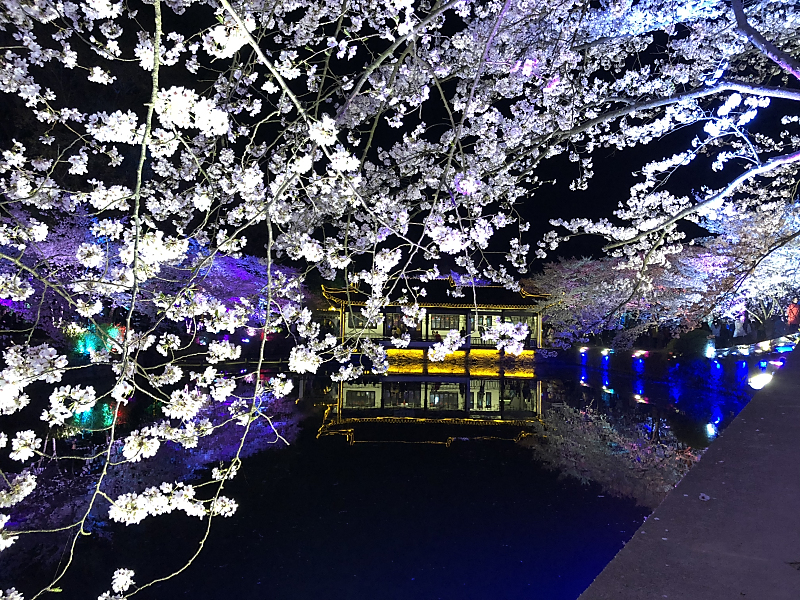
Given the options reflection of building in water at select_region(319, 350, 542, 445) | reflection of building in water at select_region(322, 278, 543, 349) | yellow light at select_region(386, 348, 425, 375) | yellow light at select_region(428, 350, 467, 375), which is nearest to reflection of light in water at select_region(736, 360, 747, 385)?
reflection of building in water at select_region(319, 350, 542, 445)

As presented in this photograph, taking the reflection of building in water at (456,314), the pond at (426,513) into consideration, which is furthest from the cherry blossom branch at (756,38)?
the reflection of building in water at (456,314)

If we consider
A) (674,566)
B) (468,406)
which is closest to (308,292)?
(468,406)

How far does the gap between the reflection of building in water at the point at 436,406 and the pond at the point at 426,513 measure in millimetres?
93

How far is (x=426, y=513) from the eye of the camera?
223 inches

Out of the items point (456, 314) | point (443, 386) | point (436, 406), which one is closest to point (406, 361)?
point (456, 314)

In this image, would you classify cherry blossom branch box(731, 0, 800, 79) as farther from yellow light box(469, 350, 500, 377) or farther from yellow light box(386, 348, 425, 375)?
yellow light box(386, 348, 425, 375)

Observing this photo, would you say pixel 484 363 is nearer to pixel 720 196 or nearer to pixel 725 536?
pixel 720 196

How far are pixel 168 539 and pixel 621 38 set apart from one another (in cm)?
632

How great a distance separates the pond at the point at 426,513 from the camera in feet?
14.2

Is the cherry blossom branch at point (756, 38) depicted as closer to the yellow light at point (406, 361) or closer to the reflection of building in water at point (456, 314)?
the yellow light at point (406, 361)

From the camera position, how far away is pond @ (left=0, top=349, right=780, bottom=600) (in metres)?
4.32

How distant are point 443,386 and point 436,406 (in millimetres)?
3327

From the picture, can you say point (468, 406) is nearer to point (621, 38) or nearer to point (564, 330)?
point (621, 38)

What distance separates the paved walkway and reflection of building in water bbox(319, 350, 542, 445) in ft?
20.9
